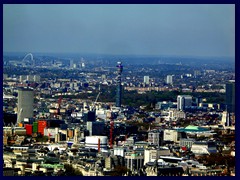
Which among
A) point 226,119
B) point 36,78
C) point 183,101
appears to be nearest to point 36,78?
point 36,78

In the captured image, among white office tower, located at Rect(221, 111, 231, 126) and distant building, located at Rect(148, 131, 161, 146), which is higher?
white office tower, located at Rect(221, 111, 231, 126)

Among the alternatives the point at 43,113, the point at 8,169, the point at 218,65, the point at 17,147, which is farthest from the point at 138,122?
the point at 8,169

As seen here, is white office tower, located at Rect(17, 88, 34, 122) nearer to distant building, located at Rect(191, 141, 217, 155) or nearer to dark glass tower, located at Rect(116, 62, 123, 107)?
dark glass tower, located at Rect(116, 62, 123, 107)

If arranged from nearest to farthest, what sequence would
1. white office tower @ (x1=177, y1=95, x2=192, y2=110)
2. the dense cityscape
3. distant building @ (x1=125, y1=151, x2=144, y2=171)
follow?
distant building @ (x1=125, y1=151, x2=144, y2=171) < the dense cityscape < white office tower @ (x1=177, y1=95, x2=192, y2=110)

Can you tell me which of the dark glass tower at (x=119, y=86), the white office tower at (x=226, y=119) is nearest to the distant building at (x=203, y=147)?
the white office tower at (x=226, y=119)

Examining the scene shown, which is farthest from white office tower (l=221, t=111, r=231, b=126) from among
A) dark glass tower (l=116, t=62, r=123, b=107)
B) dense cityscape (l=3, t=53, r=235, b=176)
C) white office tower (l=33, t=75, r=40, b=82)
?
white office tower (l=33, t=75, r=40, b=82)

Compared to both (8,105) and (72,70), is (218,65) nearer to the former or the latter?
(72,70)
